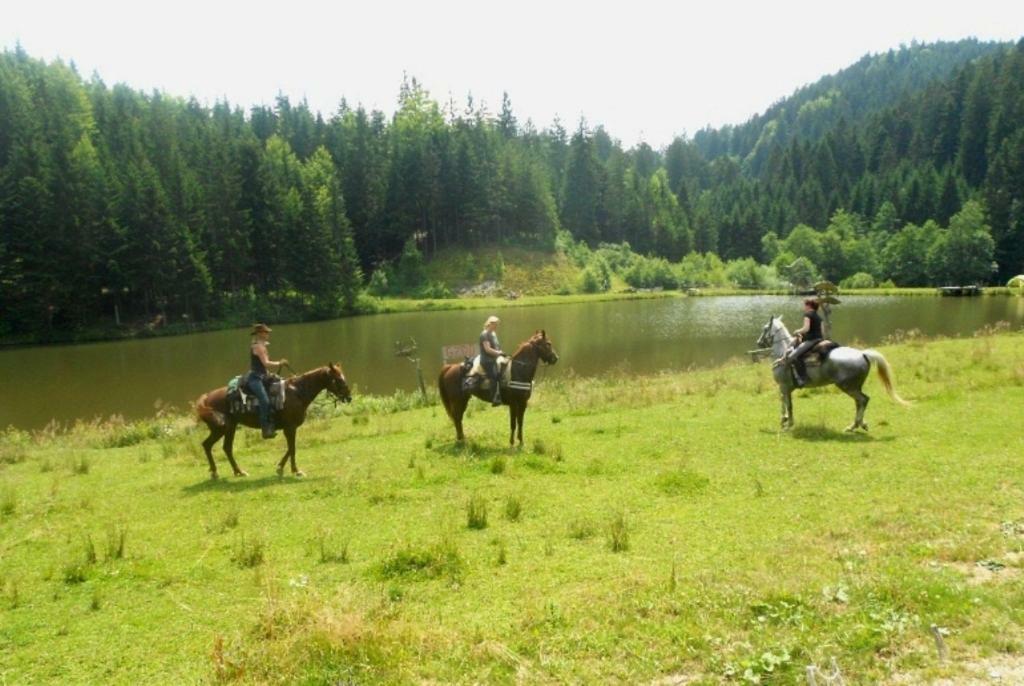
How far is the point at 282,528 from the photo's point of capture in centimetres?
1020

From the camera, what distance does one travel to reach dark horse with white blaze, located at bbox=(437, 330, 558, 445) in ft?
49.8

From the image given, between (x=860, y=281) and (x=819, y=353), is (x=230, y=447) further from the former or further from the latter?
(x=860, y=281)

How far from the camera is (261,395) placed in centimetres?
1360

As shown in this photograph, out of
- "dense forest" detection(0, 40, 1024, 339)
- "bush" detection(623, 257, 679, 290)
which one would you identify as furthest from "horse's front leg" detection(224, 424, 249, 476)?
"bush" detection(623, 257, 679, 290)

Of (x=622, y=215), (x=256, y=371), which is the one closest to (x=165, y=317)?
(x=256, y=371)

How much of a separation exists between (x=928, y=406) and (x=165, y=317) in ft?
217

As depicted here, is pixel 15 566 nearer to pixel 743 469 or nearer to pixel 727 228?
pixel 743 469

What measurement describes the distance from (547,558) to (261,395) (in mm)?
8099

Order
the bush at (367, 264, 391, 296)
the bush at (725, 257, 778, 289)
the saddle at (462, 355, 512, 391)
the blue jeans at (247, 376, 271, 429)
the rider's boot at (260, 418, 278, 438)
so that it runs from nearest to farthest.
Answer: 1. the blue jeans at (247, 376, 271, 429)
2. the rider's boot at (260, 418, 278, 438)
3. the saddle at (462, 355, 512, 391)
4. the bush at (367, 264, 391, 296)
5. the bush at (725, 257, 778, 289)

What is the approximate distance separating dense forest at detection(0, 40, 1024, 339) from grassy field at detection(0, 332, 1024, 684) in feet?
176

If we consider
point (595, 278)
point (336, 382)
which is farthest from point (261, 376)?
point (595, 278)

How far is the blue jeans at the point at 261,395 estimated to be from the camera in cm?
1359

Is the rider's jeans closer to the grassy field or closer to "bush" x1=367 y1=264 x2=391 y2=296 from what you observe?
the grassy field

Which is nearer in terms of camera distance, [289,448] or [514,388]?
[289,448]
